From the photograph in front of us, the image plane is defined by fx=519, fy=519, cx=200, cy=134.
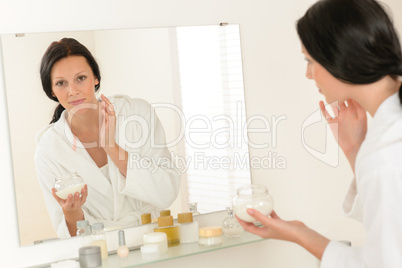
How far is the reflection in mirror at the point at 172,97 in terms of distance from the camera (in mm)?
1614

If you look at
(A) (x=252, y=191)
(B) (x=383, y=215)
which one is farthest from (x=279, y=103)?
(B) (x=383, y=215)

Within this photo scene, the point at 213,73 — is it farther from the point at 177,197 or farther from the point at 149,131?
the point at 177,197

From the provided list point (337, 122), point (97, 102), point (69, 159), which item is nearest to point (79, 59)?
point (97, 102)

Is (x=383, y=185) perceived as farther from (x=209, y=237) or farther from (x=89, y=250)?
(x=89, y=250)

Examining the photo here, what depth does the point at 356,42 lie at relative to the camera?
115 centimetres

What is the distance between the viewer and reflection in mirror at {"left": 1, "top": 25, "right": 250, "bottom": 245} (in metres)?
1.61

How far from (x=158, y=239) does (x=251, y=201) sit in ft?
1.38

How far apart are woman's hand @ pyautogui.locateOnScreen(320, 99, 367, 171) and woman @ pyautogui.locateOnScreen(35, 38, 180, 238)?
62 cm

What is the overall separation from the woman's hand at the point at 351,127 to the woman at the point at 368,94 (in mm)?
256

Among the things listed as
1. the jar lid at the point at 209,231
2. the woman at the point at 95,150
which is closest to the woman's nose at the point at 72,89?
the woman at the point at 95,150

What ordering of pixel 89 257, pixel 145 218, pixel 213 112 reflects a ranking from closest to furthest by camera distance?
1. pixel 89 257
2. pixel 145 218
3. pixel 213 112

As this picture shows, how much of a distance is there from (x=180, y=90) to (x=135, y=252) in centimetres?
59

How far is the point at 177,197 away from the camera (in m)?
1.86

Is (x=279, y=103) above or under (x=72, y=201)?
above
